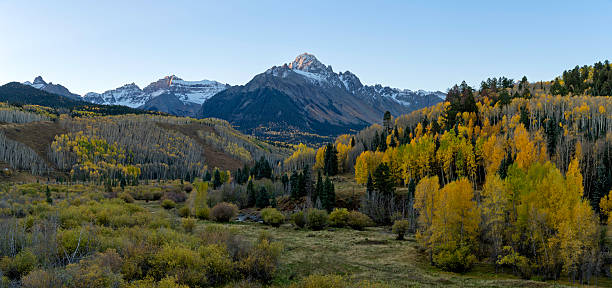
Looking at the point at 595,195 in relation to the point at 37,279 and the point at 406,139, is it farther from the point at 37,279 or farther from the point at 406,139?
the point at 37,279

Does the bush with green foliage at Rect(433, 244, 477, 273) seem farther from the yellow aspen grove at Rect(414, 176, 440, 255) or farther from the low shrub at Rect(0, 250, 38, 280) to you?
the low shrub at Rect(0, 250, 38, 280)

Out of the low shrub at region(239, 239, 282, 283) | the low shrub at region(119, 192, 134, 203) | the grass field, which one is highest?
the low shrub at region(239, 239, 282, 283)

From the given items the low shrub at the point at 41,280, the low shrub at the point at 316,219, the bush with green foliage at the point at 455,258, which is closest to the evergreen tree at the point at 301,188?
the low shrub at the point at 316,219

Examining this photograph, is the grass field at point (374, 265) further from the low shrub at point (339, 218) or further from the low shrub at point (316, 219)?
the low shrub at point (339, 218)

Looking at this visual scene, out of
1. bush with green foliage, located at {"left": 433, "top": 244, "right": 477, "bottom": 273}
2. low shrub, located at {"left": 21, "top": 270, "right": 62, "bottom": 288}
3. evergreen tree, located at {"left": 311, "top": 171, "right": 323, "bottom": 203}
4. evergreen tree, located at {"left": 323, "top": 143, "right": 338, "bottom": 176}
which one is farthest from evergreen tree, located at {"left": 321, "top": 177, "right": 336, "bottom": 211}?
low shrub, located at {"left": 21, "top": 270, "right": 62, "bottom": 288}

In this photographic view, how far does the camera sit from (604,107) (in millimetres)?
108500

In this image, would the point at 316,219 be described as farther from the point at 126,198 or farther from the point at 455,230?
the point at 126,198

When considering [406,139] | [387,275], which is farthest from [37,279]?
[406,139]

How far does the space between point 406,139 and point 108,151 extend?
6569 inches

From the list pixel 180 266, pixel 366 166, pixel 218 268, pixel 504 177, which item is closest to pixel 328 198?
pixel 366 166

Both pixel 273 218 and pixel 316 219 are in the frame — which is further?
pixel 273 218

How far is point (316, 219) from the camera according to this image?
60.5 meters

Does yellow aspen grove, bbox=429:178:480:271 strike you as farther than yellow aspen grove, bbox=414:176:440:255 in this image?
No

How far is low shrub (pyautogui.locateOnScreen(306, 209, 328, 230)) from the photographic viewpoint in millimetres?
60469
